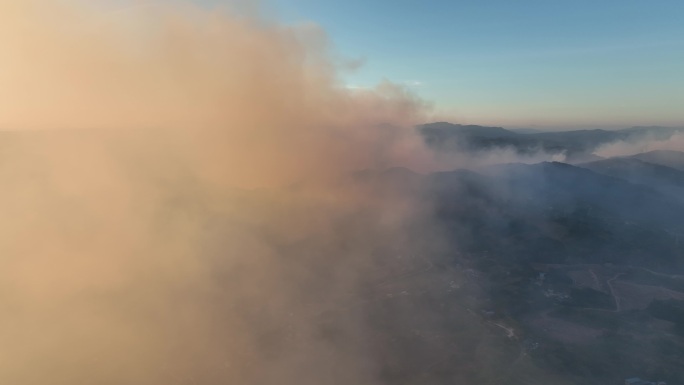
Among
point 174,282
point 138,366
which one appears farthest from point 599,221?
point 138,366

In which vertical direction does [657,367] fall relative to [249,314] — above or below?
below

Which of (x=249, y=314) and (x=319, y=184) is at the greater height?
(x=319, y=184)

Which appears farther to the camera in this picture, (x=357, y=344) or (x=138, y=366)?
(x=357, y=344)

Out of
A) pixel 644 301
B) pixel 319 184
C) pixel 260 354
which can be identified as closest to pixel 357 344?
pixel 260 354

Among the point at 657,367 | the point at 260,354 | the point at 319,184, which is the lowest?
the point at 657,367

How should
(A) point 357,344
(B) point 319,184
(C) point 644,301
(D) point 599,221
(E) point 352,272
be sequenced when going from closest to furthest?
(A) point 357,344, (C) point 644,301, (E) point 352,272, (D) point 599,221, (B) point 319,184

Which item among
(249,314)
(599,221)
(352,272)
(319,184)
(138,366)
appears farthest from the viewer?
(319,184)

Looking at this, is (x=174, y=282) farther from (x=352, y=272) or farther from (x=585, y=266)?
(x=585, y=266)

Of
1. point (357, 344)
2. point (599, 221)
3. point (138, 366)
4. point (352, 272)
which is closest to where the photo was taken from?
point (138, 366)

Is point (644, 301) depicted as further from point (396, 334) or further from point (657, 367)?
point (396, 334)
